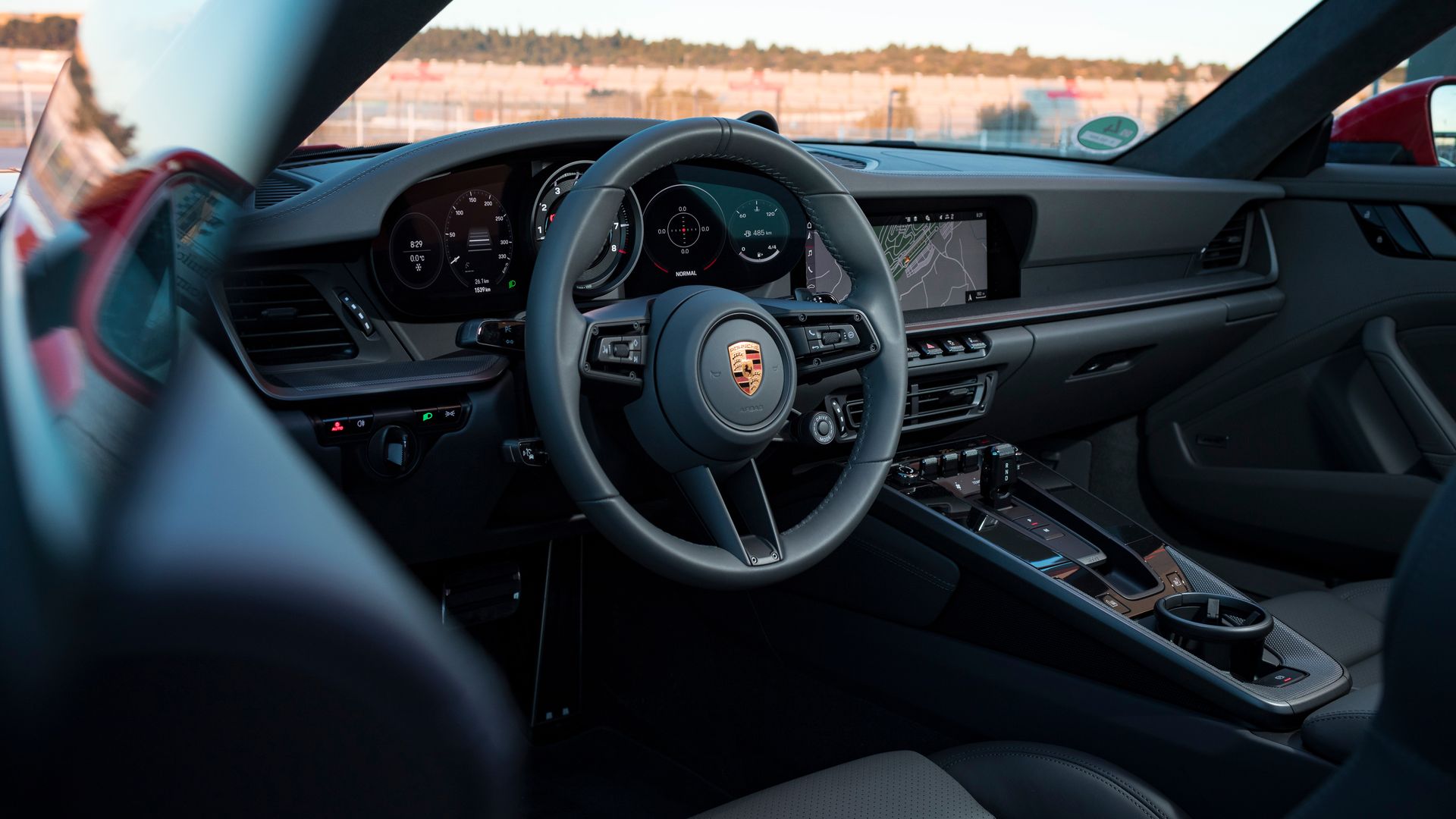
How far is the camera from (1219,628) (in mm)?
1951

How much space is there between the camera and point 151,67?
0.62 meters

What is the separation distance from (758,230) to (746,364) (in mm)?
597

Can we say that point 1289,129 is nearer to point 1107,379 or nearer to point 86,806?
point 1107,379

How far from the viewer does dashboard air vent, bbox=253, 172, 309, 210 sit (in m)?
1.63

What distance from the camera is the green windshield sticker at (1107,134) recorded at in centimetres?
324

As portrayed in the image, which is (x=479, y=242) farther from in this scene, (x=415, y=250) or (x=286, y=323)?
(x=286, y=323)

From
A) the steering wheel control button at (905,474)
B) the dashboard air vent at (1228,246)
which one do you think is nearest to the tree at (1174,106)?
the dashboard air vent at (1228,246)

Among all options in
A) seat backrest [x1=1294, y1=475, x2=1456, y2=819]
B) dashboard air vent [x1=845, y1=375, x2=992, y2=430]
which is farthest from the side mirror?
seat backrest [x1=1294, y1=475, x2=1456, y2=819]

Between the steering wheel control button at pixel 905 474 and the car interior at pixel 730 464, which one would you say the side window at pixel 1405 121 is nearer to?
the car interior at pixel 730 464

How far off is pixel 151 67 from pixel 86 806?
389mm

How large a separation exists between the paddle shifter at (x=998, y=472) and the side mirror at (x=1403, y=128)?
4.85 feet

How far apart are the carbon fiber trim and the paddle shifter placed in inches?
15.9

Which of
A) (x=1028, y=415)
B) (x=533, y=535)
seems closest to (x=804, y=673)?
(x=533, y=535)

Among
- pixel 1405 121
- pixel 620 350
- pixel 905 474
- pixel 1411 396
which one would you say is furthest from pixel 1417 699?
pixel 1405 121
